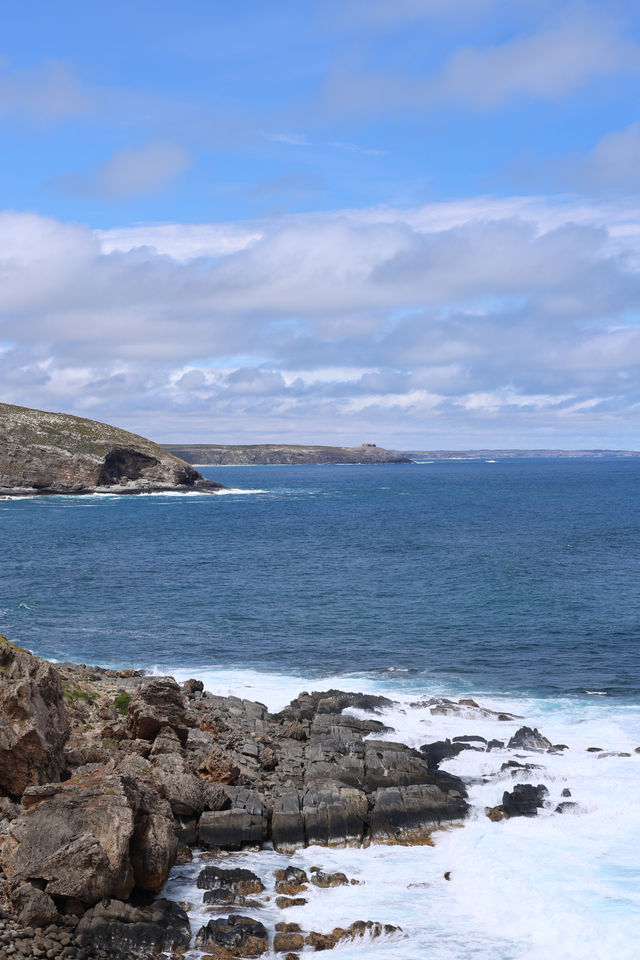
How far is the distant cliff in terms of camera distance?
14838 cm

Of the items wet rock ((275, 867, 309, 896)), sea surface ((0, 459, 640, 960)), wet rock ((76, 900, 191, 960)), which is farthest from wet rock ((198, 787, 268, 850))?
wet rock ((76, 900, 191, 960))

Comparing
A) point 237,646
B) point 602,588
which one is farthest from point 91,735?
point 602,588

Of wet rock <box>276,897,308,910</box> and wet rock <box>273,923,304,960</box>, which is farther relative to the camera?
wet rock <box>276,897,308,910</box>

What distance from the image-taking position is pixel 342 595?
5528 centimetres

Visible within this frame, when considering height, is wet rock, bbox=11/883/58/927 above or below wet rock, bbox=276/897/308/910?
above

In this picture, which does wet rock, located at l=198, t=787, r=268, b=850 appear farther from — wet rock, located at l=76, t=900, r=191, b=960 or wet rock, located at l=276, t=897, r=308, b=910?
wet rock, located at l=76, t=900, r=191, b=960

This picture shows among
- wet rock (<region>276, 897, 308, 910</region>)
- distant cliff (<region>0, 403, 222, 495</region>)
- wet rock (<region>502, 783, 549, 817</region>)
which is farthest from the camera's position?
distant cliff (<region>0, 403, 222, 495</region>)

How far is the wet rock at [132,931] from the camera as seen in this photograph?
1475 cm

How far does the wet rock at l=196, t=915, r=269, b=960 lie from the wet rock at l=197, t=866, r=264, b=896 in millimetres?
1454

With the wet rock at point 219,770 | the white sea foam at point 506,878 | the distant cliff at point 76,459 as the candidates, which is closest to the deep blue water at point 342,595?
the white sea foam at point 506,878

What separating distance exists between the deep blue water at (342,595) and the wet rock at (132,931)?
2209cm

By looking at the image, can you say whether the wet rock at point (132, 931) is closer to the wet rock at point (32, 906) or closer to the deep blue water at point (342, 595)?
the wet rock at point (32, 906)

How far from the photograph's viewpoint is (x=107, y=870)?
1549cm

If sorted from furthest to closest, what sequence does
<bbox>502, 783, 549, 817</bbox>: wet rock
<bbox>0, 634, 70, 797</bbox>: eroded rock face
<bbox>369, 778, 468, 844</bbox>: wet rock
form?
1. <bbox>502, 783, 549, 817</bbox>: wet rock
2. <bbox>369, 778, 468, 844</bbox>: wet rock
3. <bbox>0, 634, 70, 797</bbox>: eroded rock face
